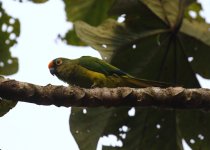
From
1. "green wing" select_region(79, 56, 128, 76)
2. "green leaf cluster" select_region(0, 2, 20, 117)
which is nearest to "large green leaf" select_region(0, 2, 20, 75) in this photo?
"green leaf cluster" select_region(0, 2, 20, 117)

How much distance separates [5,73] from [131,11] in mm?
1883

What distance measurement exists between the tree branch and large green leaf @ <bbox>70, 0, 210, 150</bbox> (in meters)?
1.78

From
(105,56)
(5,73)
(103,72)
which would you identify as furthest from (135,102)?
(5,73)

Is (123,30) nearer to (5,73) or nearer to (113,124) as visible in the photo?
Answer: (113,124)

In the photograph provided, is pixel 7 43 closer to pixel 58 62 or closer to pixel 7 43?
pixel 7 43

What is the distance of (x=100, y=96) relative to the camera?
3.36m

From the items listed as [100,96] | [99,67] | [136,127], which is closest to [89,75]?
[99,67]

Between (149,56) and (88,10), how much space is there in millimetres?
1431

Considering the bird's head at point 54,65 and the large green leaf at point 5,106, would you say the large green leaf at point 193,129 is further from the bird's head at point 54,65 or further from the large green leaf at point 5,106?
the large green leaf at point 5,106

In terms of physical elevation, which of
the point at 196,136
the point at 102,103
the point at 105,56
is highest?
the point at 102,103

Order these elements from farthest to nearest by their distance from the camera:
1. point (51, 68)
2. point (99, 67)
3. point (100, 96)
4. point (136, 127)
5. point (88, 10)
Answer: point (88, 10), point (136, 127), point (99, 67), point (51, 68), point (100, 96)

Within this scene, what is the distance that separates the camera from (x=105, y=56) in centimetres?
517

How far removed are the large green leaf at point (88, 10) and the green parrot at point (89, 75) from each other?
2.09 m

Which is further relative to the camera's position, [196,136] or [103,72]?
[196,136]
